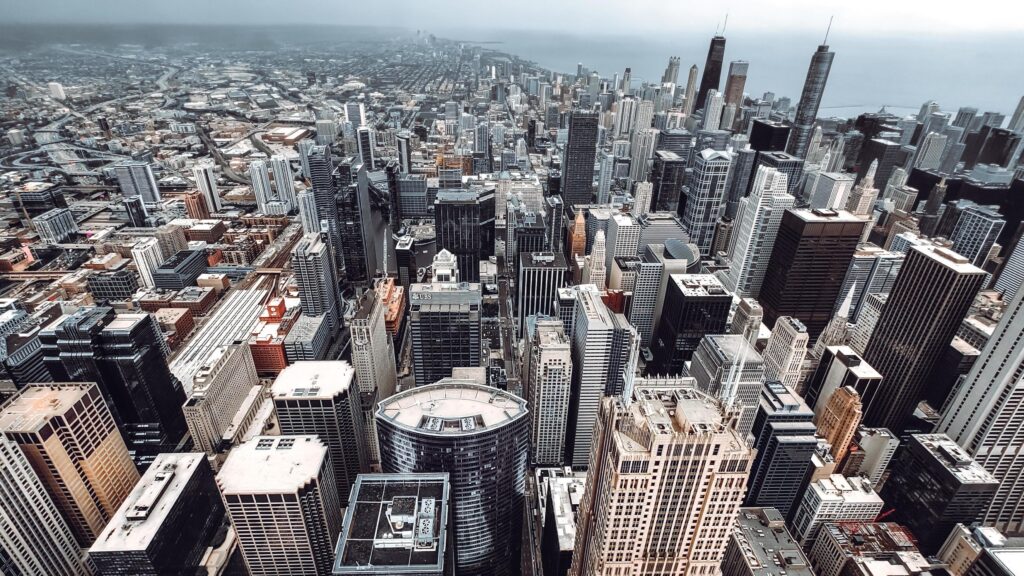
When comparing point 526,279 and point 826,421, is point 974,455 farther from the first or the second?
point 526,279

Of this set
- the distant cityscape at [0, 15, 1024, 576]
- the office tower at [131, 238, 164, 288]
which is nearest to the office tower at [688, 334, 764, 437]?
the distant cityscape at [0, 15, 1024, 576]

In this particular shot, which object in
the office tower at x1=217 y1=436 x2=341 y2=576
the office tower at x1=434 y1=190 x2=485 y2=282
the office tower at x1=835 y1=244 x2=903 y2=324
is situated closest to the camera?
the office tower at x1=217 y1=436 x2=341 y2=576

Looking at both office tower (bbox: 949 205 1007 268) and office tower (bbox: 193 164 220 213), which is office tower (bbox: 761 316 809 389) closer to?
office tower (bbox: 949 205 1007 268)

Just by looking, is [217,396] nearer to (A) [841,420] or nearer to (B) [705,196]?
(A) [841,420]

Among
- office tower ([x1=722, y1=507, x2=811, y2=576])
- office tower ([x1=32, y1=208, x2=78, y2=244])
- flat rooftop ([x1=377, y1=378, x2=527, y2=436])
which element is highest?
flat rooftop ([x1=377, y1=378, x2=527, y2=436])

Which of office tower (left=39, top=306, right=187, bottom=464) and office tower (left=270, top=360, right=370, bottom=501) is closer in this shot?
office tower (left=270, top=360, right=370, bottom=501)

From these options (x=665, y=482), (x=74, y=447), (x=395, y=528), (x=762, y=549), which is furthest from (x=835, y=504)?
(x=74, y=447)

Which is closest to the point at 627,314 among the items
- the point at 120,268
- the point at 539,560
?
the point at 539,560
